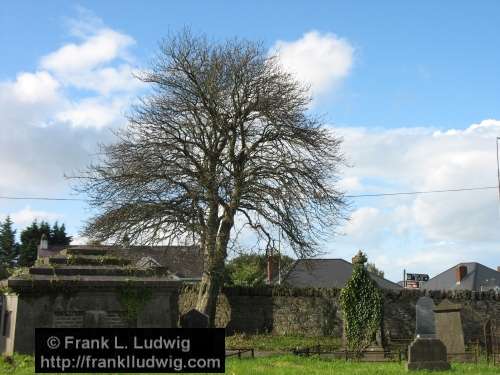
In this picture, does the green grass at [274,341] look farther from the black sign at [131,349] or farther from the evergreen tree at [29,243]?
the evergreen tree at [29,243]

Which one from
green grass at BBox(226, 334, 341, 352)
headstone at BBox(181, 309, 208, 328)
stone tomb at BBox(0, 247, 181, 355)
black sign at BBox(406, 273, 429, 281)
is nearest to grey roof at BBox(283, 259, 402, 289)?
black sign at BBox(406, 273, 429, 281)

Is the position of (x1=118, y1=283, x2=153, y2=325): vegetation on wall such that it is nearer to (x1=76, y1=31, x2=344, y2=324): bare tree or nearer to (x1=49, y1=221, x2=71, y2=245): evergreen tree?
(x1=76, y1=31, x2=344, y2=324): bare tree

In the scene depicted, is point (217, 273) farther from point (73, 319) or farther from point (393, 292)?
point (73, 319)

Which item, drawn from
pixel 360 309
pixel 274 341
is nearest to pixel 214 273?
pixel 274 341

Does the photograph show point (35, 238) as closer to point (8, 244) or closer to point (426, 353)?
point (8, 244)

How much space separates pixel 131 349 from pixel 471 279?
46272mm

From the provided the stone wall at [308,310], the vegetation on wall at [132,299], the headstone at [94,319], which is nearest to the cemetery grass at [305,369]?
the headstone at [94,319]

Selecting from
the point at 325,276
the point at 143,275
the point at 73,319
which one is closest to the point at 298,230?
the point at 143,275

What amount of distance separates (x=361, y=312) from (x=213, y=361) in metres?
14.3

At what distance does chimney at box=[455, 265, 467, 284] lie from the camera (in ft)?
171

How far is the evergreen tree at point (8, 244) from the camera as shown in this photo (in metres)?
66.3

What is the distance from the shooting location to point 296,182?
27.4 metres

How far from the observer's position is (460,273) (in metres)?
52.5

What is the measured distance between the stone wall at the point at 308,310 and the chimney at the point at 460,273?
22.9 metres
